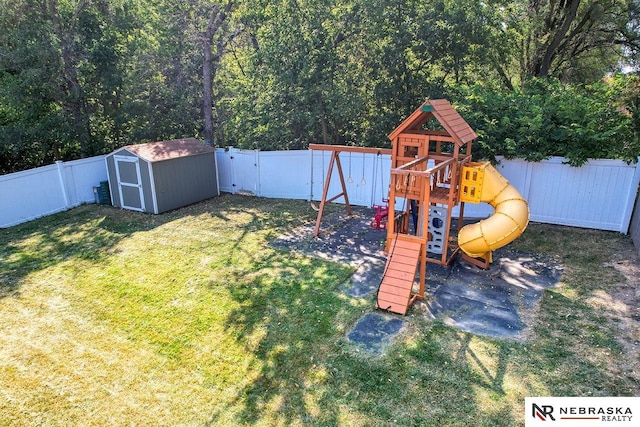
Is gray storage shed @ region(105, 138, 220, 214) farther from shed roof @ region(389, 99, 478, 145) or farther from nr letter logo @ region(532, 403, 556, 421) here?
nr letter logo @ region(532, 403, 556, 421)

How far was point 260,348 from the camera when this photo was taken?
5.52 metres

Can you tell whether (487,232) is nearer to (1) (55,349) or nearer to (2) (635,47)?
(1) (55,349)

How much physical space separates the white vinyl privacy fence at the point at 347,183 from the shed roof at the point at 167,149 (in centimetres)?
101

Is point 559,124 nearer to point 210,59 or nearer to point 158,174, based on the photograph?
point 158,174

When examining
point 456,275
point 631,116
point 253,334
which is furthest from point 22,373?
point 631,116

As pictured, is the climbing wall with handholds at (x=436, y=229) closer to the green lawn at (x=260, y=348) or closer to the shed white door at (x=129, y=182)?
the green lawn at (x=260, y=348)

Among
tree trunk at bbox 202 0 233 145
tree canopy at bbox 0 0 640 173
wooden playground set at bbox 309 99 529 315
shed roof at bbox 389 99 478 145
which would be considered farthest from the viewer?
tree trunk at bbox 202 0 233 145

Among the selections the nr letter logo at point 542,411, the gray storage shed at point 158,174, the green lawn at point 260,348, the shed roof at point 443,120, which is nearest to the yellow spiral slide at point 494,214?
the shed roof at point 443,120

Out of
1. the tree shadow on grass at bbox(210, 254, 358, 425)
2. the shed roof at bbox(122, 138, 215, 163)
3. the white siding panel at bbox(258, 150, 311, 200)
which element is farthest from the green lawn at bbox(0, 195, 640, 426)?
the white siding panel at bbox(258, 150, 311, 200)

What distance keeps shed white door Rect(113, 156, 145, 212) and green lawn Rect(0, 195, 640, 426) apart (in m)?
3.19

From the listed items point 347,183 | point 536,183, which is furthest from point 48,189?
point 536,183

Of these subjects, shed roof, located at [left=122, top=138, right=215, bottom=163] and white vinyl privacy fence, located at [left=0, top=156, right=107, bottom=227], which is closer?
white vinyl privacy fence, located at [left=0, top=156, right=107, bottom=227]

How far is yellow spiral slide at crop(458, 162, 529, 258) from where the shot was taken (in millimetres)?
7184

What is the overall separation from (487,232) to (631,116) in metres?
4.83
